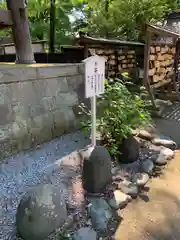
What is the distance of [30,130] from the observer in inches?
135

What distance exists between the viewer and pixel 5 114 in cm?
309

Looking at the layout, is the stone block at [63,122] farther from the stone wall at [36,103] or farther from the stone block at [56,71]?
the stone block at [56,71]

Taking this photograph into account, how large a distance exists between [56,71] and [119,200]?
2.17 metres

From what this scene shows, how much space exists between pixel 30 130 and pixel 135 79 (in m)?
3.58

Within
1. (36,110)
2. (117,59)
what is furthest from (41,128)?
(117,59)

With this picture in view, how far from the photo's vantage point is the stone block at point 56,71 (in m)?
3.46

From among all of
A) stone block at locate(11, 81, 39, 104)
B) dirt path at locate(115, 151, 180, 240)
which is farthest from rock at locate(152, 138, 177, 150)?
stone block at locate(11, 81, 39, 104)

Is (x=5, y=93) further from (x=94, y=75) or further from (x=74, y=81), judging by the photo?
(x=74, y=81)

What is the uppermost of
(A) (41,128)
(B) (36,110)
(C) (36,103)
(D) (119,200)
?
(C) (36,103)

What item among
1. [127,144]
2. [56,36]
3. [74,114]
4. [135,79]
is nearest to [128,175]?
[127,144]

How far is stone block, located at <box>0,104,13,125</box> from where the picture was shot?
10.0ft

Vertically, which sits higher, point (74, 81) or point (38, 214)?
point (74, 81)

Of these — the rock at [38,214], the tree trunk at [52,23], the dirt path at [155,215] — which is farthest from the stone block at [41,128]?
the tree trunk at [52,23]

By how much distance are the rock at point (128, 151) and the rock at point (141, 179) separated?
1.06 feet
